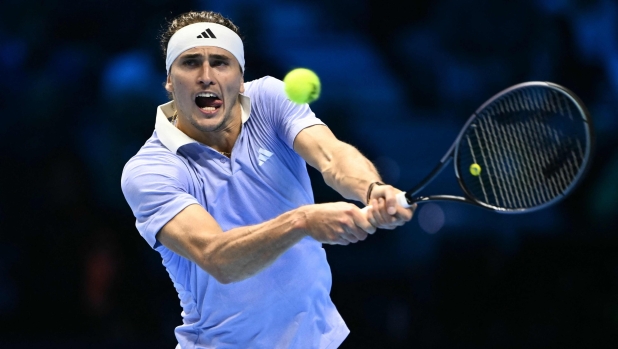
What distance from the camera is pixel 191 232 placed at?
3.07m

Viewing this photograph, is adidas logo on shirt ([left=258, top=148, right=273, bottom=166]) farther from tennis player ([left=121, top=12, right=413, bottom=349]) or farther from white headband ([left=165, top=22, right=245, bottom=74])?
white headband ([left=165, top=22, right=245, bottom=74])

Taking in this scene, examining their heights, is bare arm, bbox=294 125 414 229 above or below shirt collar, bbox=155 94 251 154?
below

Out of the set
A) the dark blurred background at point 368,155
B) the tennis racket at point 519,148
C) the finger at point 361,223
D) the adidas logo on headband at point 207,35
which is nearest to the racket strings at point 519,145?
the tennis racket at point 519,148

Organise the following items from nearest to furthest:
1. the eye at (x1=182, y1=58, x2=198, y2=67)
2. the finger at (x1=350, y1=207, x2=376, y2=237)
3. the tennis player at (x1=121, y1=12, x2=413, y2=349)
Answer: the finger at (x1=350, y1=207, x2=376, y2=237)
the tennis player at (x1=121, y1=12, x2=413, y2=349)
the eye at (x1=182, y1=58, x2=198, y2=67)

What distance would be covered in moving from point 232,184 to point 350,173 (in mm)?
527

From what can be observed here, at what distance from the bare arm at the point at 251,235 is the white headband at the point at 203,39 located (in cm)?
90

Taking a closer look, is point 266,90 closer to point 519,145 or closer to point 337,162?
point 337,162

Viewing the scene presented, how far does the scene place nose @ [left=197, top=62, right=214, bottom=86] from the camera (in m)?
3.54

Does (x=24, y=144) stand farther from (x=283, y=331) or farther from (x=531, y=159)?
(x=531, y=159)

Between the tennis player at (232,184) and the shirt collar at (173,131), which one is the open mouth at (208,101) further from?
the shirt collar at (173,131)

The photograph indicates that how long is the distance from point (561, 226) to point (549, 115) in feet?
8.70

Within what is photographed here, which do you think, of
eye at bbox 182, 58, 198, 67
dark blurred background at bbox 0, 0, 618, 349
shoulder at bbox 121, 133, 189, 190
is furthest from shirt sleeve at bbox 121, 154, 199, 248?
dark blurred background at bbox 0, 0, 618, 349

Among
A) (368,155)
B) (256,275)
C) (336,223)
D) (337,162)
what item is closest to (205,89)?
(337,162)

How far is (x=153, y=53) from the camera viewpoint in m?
6.47
